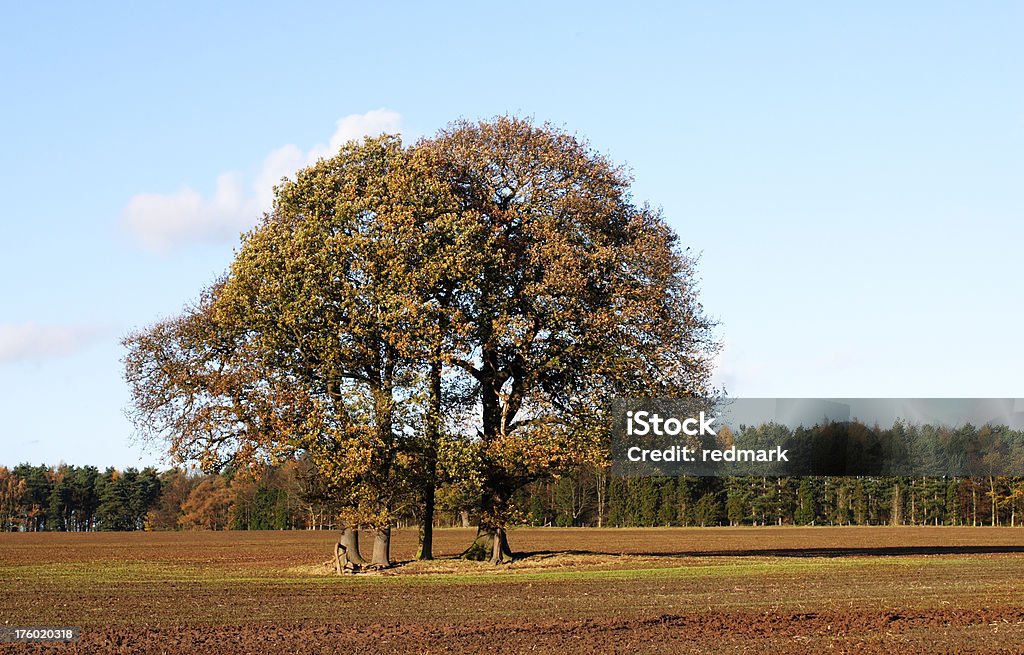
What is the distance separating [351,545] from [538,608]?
1953cm

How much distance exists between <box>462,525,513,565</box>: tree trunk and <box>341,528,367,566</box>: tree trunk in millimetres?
4559

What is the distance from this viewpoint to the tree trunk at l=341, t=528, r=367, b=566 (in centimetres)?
4762

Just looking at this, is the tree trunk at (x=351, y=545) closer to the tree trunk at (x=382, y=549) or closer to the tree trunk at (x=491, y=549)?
the tree trunk at (x=382, y=549)

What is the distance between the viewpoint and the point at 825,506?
563 feet

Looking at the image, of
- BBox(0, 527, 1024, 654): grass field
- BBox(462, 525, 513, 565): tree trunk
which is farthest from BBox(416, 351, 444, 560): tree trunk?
BBox(0, 527, 1024, 654): grass field

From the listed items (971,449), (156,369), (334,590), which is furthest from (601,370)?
(971,449)

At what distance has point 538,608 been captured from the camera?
98.7 ft

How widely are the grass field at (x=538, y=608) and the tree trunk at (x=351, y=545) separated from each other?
44.8 inches

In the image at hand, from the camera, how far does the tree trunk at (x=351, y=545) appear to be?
4762 cm

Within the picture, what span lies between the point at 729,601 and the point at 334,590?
12.4 metres

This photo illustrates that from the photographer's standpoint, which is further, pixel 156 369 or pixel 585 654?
pixel 156 369

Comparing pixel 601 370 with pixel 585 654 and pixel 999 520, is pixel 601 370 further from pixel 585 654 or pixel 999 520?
pixel 999 520

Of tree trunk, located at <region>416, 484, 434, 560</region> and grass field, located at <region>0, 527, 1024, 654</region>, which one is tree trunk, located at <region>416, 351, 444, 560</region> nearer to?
tree trunk, located at <region>416, 484, 434, 560</region>

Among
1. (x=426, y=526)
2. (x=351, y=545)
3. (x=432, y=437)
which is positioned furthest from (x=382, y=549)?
(x=432, y=437)
